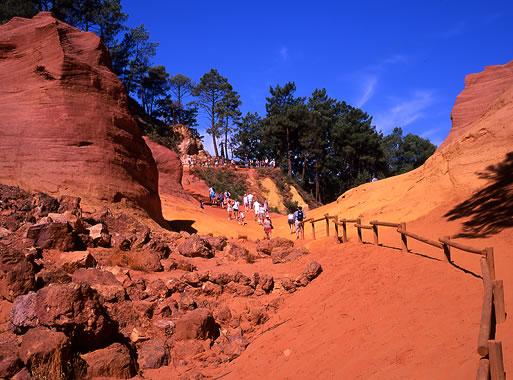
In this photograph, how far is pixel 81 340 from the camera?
6.38 meters

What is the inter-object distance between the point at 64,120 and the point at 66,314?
9.42 metres

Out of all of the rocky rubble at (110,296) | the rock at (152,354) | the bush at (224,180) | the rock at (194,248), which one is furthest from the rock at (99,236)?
the bush at (224,180)

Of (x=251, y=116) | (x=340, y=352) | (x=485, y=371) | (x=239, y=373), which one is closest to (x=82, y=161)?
(x=239, y=373)

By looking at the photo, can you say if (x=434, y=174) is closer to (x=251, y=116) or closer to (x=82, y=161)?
(x=82, y=161)

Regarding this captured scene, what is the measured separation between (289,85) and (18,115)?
4397cm

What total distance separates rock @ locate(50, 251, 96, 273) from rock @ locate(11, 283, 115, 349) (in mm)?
2535

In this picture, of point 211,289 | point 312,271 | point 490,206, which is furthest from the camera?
point 490,206

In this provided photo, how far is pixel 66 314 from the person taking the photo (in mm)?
6238

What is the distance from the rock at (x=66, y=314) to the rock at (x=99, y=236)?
4.38m

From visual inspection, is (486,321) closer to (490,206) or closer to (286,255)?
(286,255)

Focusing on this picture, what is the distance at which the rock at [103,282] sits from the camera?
829 cm

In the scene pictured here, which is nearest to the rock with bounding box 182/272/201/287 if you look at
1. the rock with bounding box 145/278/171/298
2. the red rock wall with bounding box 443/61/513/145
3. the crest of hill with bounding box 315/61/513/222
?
the rock with bounding box 145/278/171/298

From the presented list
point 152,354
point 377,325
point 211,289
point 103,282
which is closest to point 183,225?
point 211,289

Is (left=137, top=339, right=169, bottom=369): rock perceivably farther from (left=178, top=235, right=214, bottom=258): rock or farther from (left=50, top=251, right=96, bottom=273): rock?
(left=178, top=235, right=214, bottom=258): rock
